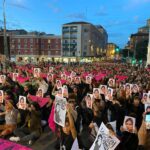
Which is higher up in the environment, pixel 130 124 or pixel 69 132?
pixel 130 124

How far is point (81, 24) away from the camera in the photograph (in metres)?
125

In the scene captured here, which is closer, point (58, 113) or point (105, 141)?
point (105, 141)

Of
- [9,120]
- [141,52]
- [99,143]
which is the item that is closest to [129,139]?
[99,143]

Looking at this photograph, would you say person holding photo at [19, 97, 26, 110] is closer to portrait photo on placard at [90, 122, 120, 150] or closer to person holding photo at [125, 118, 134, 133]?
person holding photo at [125, 118, 134, 133]

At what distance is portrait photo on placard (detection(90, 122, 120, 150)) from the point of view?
18.0 feet

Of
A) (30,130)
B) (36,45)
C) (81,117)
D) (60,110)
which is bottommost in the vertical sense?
(30,130)

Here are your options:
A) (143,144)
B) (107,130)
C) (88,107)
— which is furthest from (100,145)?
(88,107)

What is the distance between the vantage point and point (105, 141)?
5617 millimetres

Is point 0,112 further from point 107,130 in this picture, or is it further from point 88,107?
point 107,130

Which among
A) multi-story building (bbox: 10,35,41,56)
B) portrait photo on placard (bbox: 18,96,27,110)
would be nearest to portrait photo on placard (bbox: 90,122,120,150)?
portrait photo on placard (bbox: 18,96,27,110)

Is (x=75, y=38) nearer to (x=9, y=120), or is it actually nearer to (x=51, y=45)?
(x=51, y=45)

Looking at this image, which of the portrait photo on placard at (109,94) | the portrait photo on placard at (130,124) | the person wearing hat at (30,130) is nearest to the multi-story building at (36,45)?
the portrait photo on placard at (109,94)

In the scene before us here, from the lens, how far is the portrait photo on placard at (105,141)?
549 centimetres

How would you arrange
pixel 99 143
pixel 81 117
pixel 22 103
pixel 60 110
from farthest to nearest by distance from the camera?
pixel 22 103 → pixel 81 117 → pixel 60 110 → pixel 99 143
